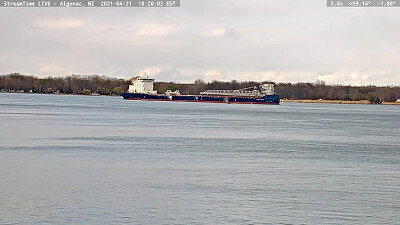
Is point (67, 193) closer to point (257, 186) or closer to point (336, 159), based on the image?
point (257, 186)

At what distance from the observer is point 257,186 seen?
18109mm

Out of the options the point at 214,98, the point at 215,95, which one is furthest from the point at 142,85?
the point at 215,95

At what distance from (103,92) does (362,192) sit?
16271 cm

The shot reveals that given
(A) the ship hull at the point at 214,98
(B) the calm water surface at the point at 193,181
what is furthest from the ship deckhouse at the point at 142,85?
(B) the calm water surface at the point at 193,181

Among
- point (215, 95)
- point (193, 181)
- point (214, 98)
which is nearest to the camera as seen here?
point (193, 181)

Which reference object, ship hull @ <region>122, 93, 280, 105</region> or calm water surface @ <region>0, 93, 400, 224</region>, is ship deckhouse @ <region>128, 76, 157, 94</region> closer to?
ship hull @ <region>122, 93, 280, 105</region>

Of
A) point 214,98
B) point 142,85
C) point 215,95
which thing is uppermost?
point 142,85

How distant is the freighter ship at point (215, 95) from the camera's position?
118 meters

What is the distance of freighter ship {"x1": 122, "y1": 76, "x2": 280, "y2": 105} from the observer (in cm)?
11838

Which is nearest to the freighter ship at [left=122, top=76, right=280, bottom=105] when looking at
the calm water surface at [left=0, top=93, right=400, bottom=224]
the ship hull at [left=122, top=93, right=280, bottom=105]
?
the ship hull at [left=122, top=93, right=280, bottom=105]

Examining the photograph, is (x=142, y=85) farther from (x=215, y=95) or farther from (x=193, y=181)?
(x=193, y=181)

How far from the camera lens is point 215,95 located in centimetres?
12681

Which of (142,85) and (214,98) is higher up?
(142,85)

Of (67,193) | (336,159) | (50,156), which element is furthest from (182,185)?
(336,159)
